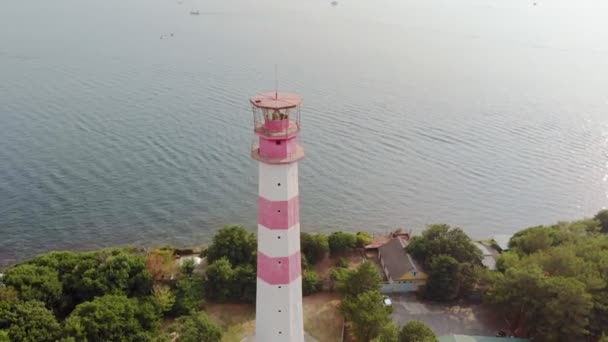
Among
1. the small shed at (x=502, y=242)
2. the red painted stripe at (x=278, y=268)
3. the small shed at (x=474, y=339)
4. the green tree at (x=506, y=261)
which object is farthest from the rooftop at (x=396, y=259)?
the red painted stripe at (x=278, y=268)

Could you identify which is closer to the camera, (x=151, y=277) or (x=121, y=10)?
(x=151, y=277)

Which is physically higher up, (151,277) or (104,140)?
(104,140)

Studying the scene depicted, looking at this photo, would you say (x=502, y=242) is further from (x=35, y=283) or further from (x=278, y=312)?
(x=35, y=283)

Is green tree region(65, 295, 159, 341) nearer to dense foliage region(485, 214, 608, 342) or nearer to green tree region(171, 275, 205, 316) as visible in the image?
green tree region(171, 275, 205, 316)

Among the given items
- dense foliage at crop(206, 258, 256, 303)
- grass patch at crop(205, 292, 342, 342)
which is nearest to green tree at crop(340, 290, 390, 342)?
grass patch at crop(205, 292, 342, 342)

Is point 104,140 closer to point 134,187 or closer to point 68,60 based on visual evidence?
point 134,187

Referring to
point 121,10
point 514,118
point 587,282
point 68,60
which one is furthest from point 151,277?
point 121,10
